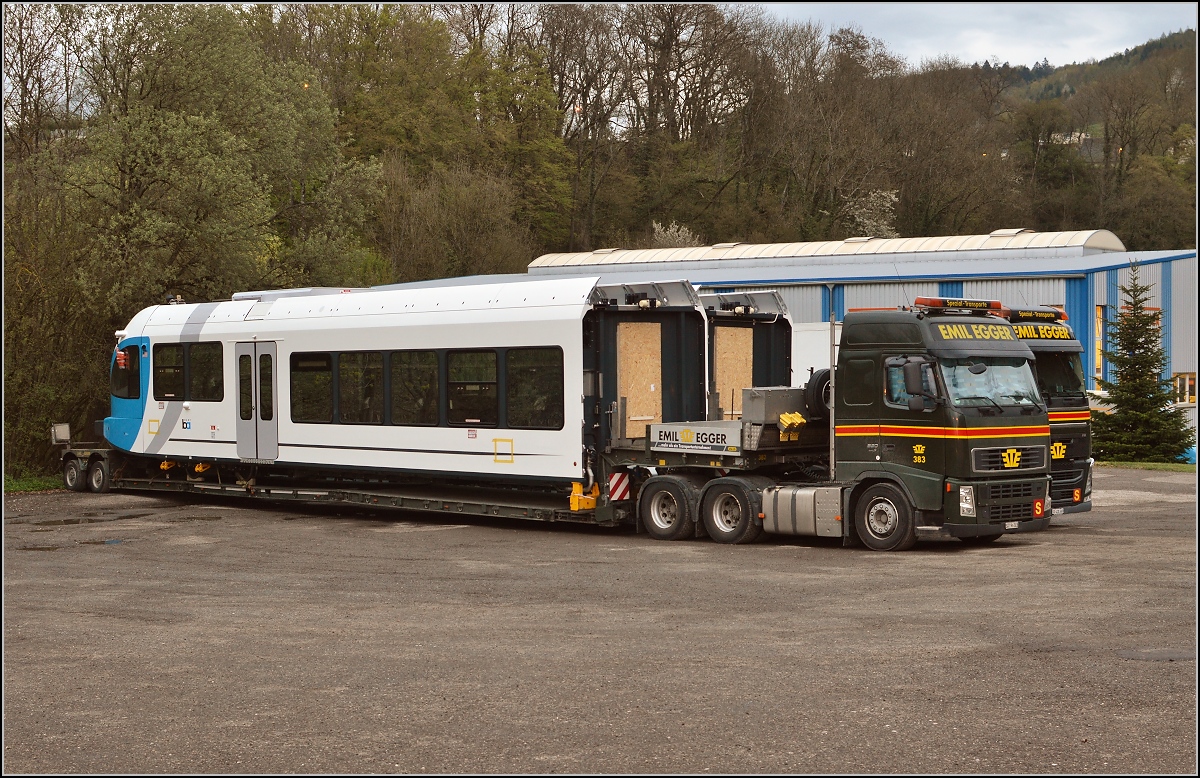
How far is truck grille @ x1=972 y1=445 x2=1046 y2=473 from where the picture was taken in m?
14.9

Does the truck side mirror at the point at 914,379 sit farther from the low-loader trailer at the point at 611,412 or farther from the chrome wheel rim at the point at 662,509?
the chrome wheel rim at the point at 662,509

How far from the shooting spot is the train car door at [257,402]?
2122cm

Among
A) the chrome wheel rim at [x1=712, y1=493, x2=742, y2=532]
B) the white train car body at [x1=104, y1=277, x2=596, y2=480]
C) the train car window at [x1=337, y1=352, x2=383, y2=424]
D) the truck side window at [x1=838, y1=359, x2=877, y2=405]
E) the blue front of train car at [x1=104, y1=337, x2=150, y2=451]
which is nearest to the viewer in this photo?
the truck side window at [x1=838, y1=359, x2=877, y2=405]

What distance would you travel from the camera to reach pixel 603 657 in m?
9.38

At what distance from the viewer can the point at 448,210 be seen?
5356 cm

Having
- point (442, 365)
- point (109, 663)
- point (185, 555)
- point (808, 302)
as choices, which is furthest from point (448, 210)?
point (109, 663)

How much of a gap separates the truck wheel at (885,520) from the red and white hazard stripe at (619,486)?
308cm

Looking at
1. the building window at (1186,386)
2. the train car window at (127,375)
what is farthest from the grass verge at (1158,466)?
the train car window at (127,375)

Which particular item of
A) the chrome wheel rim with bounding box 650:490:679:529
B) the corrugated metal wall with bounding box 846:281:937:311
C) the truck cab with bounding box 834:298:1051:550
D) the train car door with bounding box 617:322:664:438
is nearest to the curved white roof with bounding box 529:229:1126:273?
the corrugated metal wall with bounding box 846:281:937:311

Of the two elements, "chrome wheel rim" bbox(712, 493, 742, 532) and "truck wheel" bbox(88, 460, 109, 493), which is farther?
"truck wheel" bbox(88, 460, 109, 493)

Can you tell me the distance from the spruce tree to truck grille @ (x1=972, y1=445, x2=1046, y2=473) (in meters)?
17.1

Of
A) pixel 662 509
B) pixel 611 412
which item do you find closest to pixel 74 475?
pixel 611 412

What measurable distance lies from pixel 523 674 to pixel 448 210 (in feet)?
151

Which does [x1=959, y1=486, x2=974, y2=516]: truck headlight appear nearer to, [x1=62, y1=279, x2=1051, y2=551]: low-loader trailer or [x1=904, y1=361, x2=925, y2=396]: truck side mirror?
[x1=62, y1=279, x2=1051, y2=551]: low-loader trailer
